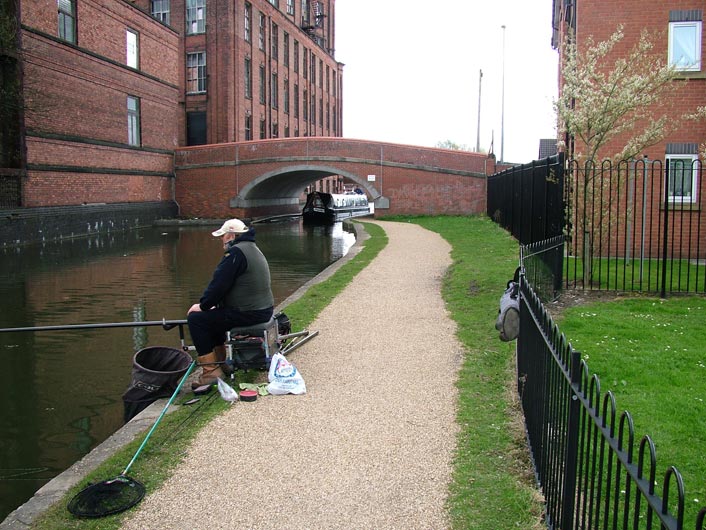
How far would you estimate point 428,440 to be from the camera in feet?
17.1

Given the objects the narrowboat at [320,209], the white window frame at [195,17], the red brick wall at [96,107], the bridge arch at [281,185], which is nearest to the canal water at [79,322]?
the red brick wall at [96,107]

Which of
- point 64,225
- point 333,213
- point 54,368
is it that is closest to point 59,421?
point 54,368

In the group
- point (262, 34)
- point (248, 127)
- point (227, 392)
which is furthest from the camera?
point (262, 34)

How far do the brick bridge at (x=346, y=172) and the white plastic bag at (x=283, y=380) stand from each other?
32891 mm

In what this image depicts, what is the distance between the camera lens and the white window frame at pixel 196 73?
47219mm

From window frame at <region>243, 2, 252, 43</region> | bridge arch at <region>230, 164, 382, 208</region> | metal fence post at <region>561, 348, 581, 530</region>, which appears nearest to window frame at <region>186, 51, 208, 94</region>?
window frame at <region>243, 2, 252, 43</region>

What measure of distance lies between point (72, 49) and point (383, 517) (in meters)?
29.0

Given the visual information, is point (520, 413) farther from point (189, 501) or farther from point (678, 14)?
point (678, 14)

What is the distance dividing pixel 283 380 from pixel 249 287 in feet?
3.33

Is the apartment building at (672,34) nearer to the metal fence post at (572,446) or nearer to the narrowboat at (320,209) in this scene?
the metal fence post at (572,446)

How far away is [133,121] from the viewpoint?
3500cm

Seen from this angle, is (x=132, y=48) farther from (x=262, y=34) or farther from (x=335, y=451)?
(x=335, y=451)

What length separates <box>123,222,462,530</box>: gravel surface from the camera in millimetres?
4152

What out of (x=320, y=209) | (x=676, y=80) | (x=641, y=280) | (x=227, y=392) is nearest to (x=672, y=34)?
(x=676, y=80)
